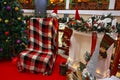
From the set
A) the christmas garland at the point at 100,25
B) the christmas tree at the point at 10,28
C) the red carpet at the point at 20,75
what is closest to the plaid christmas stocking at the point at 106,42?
the christmas garland at the point at 100,25

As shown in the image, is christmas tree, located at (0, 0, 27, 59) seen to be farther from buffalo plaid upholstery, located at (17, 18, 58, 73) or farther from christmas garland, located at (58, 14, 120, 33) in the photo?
christmas garland, located at (58, 14, 120, 33)

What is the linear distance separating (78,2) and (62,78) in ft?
9.57

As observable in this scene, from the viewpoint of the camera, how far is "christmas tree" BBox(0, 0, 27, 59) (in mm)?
3250

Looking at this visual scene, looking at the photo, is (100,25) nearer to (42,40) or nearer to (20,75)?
(42,40)

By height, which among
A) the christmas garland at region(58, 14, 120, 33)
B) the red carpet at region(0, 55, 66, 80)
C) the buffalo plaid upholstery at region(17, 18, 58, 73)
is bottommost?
the red carpet at region(0, 55, 66, 80)

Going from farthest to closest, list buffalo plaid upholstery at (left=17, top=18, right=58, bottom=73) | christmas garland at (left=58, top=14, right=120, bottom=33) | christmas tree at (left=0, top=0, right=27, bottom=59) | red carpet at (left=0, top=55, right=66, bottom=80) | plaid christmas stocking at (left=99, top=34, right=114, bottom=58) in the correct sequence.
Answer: christmas tree at (left=0, top=0, right=27, bottom=59), buffalo plaid upholstery at (left=17, top=18, right=58, bottom=73), red carpet at (left=0, top=55, right=66, bottom=80), christmas garland at (left=58, top=14, right=120, bottom=33), plaid christmas stocking at (left=99, top=34, right=114, bottom=58)

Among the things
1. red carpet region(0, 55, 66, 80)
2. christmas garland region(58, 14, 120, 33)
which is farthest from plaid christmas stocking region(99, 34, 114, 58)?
red carpet region(0, 55, 66, 80)

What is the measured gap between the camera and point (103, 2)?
4.41 m

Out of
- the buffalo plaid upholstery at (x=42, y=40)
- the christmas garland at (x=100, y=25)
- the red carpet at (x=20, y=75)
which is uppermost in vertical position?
the christmas garland at (x=100, y=25)

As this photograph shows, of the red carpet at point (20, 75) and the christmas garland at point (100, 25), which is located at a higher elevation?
the christmas garland at point (100, 25)

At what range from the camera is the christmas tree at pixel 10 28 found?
325 centimetres

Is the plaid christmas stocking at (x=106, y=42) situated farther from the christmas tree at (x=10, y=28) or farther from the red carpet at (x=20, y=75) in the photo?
the christmas tree at (x=10, y=28)

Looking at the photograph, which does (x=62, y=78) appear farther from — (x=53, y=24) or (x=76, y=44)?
(x=53, y=24)

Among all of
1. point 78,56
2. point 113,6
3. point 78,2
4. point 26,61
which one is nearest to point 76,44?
point 78,56
